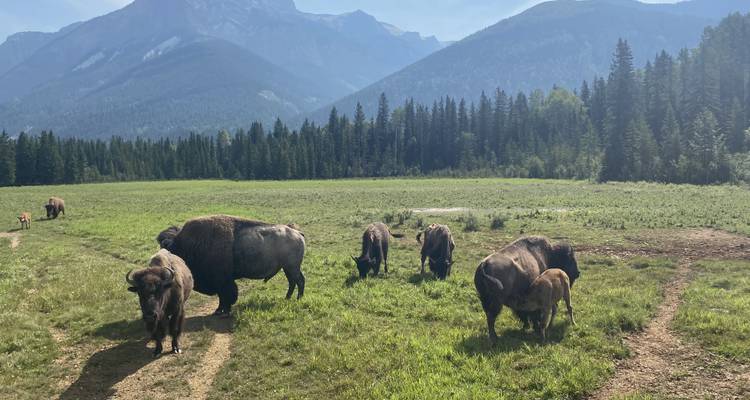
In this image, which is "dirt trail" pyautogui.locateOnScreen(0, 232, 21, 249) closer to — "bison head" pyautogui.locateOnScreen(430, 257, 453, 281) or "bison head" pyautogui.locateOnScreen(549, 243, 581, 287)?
"bison head" pyautogui.locateOnScreen(430, 257, 453, 281)

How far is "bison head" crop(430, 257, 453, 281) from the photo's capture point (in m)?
18.1

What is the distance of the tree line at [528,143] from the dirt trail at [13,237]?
88.2 m

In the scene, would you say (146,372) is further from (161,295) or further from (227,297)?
(227,297)

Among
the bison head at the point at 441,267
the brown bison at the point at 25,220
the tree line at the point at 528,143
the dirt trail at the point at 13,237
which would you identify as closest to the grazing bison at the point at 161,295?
the bison head at the point at 441,267

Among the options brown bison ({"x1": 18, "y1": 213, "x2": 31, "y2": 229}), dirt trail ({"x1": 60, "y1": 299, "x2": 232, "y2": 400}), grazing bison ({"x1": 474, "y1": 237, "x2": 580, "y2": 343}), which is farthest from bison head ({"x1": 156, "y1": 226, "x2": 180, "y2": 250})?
brown bison ({"x1": 18, "y1": 213, "x2": 31, "y2": 229})

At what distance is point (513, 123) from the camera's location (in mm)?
140875

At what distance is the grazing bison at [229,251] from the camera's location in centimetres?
1381

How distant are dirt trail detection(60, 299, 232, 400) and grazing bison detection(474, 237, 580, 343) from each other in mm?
6566

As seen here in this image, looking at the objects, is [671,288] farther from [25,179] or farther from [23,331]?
[25,179]

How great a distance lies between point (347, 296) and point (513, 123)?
135809 millimetres

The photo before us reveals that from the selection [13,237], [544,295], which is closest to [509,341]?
[544,295]

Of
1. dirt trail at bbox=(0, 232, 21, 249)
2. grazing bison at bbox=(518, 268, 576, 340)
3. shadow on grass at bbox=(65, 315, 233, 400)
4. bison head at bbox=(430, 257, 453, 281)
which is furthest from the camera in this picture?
dirt trail at bbox=(0, 232, 21, 249)

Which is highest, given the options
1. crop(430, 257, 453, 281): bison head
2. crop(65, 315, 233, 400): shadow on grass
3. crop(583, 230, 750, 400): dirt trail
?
crop(430, 257, 453, 281): bison head

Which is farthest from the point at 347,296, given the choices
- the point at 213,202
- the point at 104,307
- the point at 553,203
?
the point at 213,202
